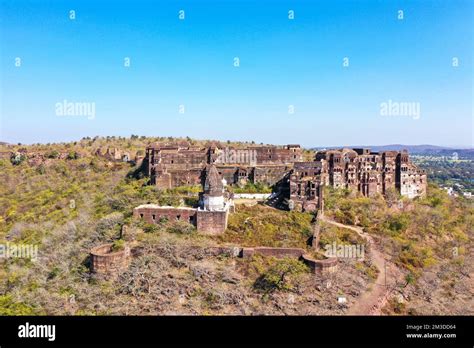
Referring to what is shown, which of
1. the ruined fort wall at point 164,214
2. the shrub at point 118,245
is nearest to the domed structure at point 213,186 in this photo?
the ruined fort wall at point 164,214

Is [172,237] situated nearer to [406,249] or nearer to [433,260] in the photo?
[406,249]

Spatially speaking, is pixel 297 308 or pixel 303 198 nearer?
pixel 297 308

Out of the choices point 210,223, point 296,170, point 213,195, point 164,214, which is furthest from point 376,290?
point 164,214

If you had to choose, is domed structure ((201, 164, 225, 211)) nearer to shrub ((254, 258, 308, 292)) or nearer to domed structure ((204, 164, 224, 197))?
domed structure ((204, 164, 224, 197))

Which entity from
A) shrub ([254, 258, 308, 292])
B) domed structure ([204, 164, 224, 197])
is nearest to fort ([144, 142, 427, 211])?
domed structure ([204, 164, 224, 197])

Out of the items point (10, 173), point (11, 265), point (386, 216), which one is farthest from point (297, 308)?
point (10, 173)

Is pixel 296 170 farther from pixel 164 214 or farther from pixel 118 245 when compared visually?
pixel 118 245
